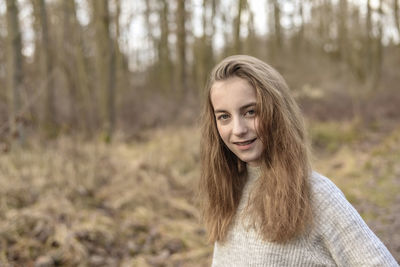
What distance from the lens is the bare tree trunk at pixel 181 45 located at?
A: 1169cm

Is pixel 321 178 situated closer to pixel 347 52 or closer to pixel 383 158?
pixel 383 158

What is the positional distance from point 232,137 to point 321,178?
39 cm

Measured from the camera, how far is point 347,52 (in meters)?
15.9

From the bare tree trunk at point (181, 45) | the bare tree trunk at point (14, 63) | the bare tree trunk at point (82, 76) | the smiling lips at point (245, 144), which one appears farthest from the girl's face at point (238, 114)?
the bare tree trunk at point (181, 45)

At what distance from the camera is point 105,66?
853 cm

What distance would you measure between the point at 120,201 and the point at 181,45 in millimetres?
9249

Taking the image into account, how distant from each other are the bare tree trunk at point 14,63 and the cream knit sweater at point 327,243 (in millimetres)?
5249

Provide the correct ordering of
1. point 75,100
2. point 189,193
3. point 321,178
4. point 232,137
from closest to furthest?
point 321,178
point 232,137
point 189,193
point 75,100

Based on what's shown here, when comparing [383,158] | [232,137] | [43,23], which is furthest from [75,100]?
[232,137]

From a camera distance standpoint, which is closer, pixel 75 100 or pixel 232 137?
pixel 232 137

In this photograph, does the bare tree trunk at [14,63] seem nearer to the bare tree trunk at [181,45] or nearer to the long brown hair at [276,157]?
the long brown hair at [276,157]

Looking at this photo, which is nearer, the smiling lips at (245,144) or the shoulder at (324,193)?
the shoulder at (324,193)

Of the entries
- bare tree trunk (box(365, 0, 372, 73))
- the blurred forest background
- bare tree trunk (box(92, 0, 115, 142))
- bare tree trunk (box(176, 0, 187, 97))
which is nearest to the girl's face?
the blurred forest background

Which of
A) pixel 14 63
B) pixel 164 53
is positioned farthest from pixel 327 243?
pixel 164 53
